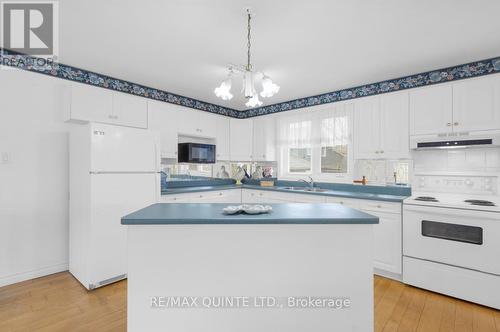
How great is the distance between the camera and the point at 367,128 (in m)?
3.39

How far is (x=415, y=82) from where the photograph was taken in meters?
3.17

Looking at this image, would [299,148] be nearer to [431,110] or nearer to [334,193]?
[334,193]

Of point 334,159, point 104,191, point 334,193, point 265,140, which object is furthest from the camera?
point 265,140

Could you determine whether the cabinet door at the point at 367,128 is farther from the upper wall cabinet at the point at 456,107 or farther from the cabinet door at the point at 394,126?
the upper wall cabinet at the point at 456,107

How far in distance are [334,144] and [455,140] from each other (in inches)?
59.0

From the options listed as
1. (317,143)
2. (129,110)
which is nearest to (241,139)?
(317,143)

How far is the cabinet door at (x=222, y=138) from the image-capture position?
4430 millimetres

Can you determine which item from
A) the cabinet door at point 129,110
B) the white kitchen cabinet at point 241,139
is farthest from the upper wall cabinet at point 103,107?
the white kitchen cabinet at point 241,139

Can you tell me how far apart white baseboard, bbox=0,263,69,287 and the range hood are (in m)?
4.51

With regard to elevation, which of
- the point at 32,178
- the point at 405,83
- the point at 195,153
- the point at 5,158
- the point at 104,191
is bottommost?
the point at 104,191

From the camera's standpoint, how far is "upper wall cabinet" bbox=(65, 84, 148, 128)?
9.14 ft

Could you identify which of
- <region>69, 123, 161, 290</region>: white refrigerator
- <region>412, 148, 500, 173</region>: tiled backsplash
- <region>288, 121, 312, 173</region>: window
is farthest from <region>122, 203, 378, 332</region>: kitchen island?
<region>288, 121, 312, 173</region>: window

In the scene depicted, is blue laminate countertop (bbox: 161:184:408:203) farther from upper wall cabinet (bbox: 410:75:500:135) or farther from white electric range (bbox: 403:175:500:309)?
upper wall cabinet (bbox: 410:75:500:135)

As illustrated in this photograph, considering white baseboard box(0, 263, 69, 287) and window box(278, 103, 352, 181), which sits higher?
window box(278, 103, 352, 181)
